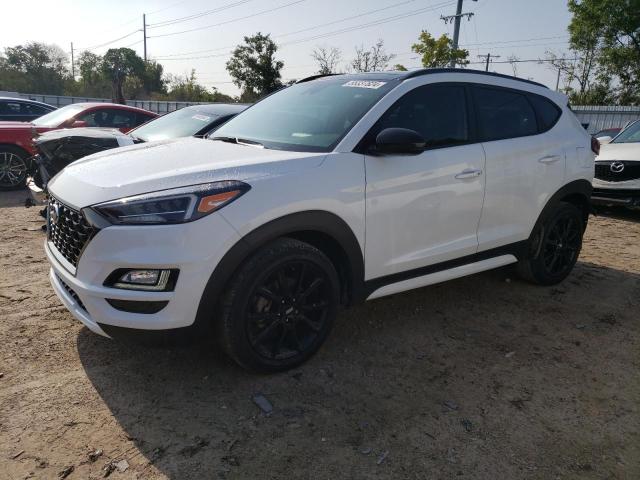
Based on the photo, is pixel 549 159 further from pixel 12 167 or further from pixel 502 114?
pixel 12 167

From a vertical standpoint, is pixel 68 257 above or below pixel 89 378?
above

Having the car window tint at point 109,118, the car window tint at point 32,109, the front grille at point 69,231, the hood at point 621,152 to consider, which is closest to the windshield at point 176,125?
the car window tint at point 109,118

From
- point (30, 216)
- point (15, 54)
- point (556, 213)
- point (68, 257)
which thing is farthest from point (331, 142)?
point (15, 54)

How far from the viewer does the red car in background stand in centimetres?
796

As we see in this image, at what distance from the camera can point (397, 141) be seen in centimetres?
285

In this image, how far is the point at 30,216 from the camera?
21.2 ft

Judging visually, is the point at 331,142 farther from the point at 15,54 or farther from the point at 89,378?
the point at 15,54

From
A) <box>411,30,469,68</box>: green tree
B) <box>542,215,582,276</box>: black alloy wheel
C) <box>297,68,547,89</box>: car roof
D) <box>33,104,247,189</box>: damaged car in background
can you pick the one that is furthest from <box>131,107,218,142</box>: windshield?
<box>411,30,469,68</box>: green tree

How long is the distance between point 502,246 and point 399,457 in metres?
2.18

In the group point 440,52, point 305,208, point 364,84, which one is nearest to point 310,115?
point 364,84

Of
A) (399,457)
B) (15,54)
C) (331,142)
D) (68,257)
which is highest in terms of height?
(15,54)

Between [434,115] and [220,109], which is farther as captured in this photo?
[220,109]

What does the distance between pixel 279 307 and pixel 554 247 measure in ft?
9.58

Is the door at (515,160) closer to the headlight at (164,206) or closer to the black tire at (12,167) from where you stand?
the headlight at (164,206)
